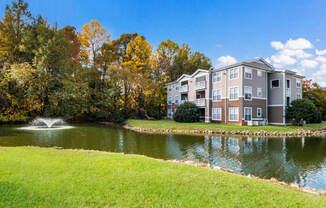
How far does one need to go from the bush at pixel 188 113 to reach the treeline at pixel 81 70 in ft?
30.8

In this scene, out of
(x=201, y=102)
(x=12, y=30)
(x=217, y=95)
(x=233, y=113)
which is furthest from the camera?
(x=201, y=102)

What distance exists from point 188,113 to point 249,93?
8.41 meters

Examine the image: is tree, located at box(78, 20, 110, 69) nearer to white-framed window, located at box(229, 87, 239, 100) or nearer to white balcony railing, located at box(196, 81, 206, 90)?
white balcony railing, located at box(196, 81, 206, 90)

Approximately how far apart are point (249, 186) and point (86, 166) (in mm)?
4462

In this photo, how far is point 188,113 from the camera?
1073 inches

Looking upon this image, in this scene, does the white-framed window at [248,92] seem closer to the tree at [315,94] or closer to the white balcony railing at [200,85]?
the white balcony railing at [200,85]

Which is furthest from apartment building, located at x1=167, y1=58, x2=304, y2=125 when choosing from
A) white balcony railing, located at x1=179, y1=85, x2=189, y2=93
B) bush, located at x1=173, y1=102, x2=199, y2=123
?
white balcony railing, located at x1=179, y1=85, x2=189, y2=93

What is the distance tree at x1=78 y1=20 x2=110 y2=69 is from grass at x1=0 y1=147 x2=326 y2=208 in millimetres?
30500

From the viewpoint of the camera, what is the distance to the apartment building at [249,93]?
23.8 metres

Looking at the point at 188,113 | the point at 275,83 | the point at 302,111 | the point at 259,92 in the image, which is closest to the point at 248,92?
the point at 259,92

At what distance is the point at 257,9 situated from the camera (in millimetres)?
17656

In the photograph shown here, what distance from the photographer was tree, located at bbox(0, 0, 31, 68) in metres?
24.2

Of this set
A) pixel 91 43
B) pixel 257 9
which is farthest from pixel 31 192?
pixel 91 43

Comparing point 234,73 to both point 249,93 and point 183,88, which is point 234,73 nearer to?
point 249,93
